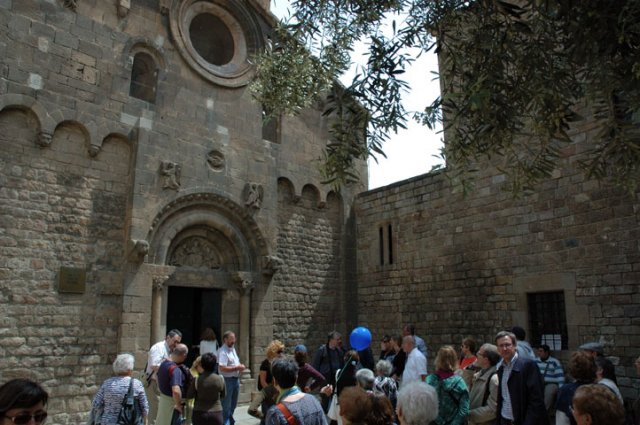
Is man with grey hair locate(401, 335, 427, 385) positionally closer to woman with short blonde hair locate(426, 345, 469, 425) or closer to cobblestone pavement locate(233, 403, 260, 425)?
woman with short blonde hair locate(426, 345, 469, 425)

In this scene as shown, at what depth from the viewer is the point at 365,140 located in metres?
5.55

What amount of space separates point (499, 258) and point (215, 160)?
6154 millimetres

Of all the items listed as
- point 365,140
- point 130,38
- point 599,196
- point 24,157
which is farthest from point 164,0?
point 599,196

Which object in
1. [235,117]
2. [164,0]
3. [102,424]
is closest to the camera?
[102,424]

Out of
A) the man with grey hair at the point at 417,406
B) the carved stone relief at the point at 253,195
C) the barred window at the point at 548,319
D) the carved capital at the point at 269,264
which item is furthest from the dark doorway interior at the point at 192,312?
the man with grey hair at the point at 417,406

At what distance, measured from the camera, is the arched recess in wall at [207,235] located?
10.1 m

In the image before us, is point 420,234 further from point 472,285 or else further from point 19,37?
point 19,37

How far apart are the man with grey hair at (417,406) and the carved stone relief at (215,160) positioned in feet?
27.7

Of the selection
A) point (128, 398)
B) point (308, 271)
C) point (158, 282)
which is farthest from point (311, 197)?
point (128, 398)

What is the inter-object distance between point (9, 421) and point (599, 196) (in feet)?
30.5

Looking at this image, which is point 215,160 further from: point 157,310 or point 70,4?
point 70,4

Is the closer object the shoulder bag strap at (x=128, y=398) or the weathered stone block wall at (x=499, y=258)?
the shoulder bag strap at (x=128, y=398)

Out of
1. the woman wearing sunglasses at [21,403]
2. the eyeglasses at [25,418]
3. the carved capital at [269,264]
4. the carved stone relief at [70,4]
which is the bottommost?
the eyeglasses at [25,418]

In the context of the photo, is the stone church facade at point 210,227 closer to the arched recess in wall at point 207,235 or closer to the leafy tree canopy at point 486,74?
the arched recess in wall at point 207,235
